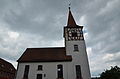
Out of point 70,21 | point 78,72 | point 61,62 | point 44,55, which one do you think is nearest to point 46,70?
point 61,62

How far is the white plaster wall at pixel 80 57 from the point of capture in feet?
74.2

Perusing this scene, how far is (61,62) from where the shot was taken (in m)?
23.6

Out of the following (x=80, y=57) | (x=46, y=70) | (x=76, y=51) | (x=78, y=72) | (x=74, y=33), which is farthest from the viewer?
(x=74, y=33)

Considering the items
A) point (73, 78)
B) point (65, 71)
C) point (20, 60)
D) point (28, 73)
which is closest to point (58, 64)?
point (65, 71)

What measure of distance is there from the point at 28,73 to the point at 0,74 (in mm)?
20019

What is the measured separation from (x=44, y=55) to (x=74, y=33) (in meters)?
8.34

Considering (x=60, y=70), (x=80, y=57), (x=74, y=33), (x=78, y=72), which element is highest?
(x=74, y=33)

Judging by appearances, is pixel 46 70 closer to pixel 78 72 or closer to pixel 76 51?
pixel 78 72

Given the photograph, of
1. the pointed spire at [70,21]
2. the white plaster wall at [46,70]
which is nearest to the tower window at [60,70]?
the white plaster wall at [46,70]

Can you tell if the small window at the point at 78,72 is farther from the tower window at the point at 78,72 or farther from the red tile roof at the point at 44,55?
the red tile roof at the point at 44,55

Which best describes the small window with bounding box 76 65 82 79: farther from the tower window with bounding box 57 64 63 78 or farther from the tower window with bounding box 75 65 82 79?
the tower window with bounding box 57 64 63 78

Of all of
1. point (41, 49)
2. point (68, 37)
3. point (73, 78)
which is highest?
point (68, 37)

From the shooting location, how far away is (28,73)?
74.9 ft

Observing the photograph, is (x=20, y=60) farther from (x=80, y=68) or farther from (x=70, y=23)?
(x=70, y=23)
